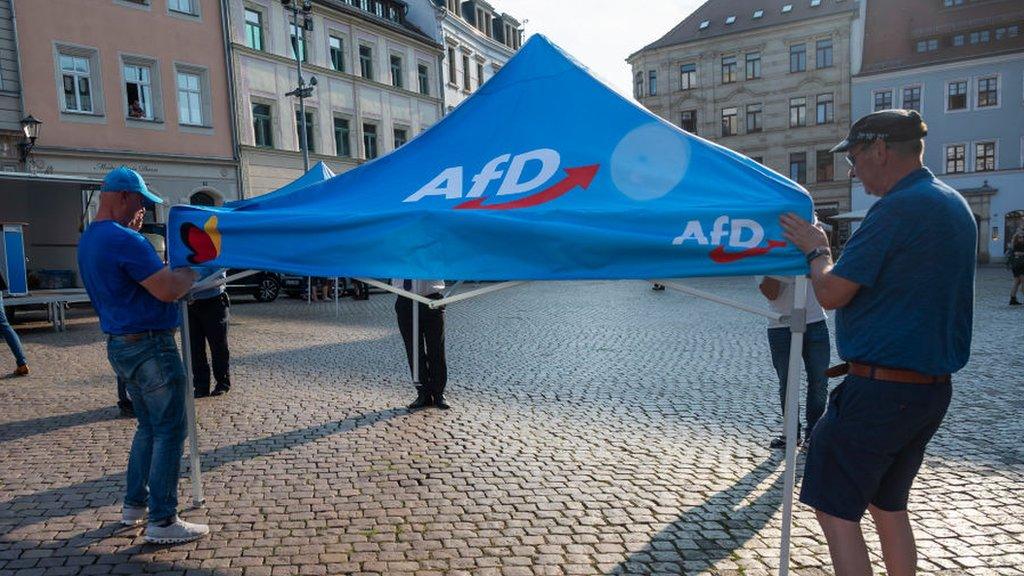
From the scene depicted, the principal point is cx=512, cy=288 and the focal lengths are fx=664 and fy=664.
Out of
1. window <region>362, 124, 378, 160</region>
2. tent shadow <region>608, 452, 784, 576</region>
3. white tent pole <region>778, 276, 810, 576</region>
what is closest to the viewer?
white tent pole <region>778, 276, 810, 576</region>

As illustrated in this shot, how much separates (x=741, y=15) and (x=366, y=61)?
28366mm

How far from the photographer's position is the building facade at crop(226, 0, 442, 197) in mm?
25812

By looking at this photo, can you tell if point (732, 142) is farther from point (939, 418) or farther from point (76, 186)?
point (939, 418)

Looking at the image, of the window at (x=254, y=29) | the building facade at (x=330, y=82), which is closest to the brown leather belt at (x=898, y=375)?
the building facade at (x=330, y=82)

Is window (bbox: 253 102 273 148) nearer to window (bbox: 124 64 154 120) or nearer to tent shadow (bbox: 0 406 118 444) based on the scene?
window (bbox: 124 64 154 120)

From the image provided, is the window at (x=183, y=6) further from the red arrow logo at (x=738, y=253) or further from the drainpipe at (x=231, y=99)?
the red arrow logo at (x=738, y=253)

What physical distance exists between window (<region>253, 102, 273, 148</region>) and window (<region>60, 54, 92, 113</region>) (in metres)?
6.04

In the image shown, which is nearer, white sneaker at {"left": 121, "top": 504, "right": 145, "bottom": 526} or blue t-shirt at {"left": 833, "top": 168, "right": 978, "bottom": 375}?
blue t-shirt at {"left": 833, "top": 168, "right": 978, "bottom": 375}

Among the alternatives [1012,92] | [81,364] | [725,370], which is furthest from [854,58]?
[81,364]

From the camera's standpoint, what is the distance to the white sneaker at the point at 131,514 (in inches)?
154

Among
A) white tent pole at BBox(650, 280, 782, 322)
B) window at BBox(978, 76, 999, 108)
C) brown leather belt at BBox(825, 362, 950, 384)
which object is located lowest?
brown leather belt at BBox(825, 362, 950, 384)

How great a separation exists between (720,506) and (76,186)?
16598 millimetres

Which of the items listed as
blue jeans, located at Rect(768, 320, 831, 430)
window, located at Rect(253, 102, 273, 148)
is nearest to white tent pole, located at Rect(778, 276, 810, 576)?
blue jeans, located at Rect(768, 320, 831, 430)

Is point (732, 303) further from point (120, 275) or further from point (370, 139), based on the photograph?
point (370, 139)
